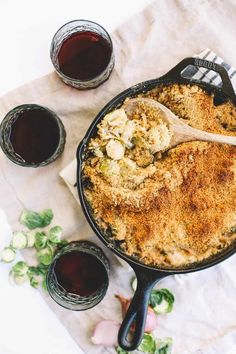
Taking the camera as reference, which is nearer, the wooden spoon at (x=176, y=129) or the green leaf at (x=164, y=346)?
the wooden spoon at (x=176, y=129)

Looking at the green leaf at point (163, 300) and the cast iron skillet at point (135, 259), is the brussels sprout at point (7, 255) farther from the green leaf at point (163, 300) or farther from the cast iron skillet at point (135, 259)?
the green leaf at point (163, 300)

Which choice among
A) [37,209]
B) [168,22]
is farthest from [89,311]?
[168,22]

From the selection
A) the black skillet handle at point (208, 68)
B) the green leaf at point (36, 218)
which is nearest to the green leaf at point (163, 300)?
the green leaf at point (36, 218)

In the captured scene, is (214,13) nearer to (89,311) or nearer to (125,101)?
(125,101)

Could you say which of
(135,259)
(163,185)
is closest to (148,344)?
(135,259)

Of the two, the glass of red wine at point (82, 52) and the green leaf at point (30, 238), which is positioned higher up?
the glass of red wine at point (82, 52)

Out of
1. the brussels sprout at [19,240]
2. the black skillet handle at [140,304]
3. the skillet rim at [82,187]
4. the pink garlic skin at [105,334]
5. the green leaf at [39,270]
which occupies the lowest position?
the pink garlic skin at [105,334]

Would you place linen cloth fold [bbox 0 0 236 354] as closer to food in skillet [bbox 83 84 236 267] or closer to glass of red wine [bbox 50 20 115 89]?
glass of red wine [bbox 50 20 115 89]
